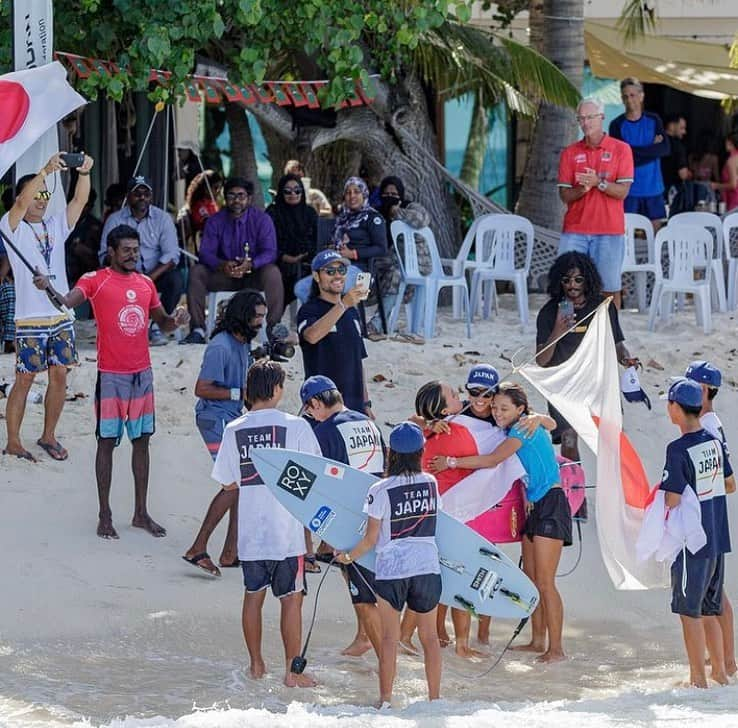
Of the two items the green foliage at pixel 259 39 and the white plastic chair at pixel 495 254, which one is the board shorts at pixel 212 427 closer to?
the green foliage at pixel 259 39

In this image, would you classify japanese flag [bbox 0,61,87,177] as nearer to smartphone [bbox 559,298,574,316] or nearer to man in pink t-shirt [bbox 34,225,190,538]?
man in pink t-shirt [bbox 34,225,190,538]

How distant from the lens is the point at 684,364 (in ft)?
38.6

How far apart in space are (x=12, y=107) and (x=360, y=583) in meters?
3.89

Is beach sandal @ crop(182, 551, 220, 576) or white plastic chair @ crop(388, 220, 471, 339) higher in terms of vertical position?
white plastic chair @ crop(388, 220, 471, 339)

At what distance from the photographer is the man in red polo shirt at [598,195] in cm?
1130

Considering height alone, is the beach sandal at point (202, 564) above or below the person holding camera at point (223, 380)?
below

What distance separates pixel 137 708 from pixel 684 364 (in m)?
6.24

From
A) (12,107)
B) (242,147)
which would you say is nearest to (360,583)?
(12,107)

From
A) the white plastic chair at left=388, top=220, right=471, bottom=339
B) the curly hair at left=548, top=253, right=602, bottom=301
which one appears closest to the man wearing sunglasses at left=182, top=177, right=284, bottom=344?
the white plastic chair at left=388, top=220, right=471, bottom=339

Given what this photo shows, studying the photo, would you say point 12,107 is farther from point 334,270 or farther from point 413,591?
point 413,591

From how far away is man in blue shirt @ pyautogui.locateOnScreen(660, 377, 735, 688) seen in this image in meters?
6.82

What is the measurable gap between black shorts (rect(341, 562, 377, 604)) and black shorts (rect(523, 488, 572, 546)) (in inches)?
37.1

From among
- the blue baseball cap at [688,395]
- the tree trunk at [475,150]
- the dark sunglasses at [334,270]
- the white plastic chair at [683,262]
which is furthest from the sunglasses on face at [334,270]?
the tree trunk at [475,150]

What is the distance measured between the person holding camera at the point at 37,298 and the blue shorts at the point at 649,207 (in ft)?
19.5
